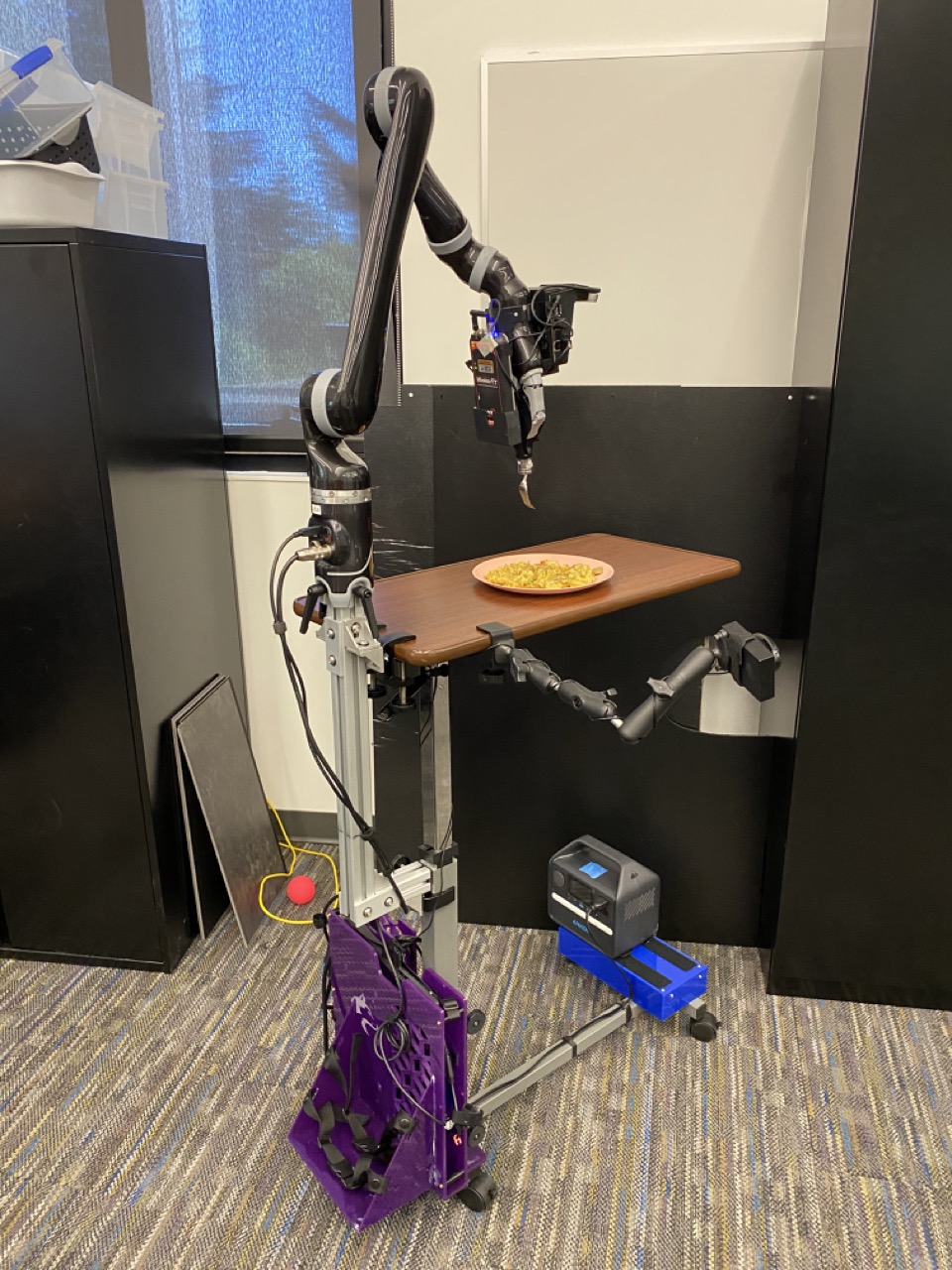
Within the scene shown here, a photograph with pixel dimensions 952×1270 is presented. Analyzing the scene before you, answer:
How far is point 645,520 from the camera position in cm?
210

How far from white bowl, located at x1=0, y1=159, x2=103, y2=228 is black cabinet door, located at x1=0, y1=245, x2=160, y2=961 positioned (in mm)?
81

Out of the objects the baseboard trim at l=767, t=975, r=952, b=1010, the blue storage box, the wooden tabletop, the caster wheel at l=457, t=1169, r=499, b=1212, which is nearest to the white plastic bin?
the wooden tabletop

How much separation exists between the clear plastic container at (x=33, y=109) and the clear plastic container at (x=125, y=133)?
0.14m

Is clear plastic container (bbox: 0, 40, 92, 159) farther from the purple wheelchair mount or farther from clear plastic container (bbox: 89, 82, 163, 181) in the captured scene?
the purple wheelchair mount

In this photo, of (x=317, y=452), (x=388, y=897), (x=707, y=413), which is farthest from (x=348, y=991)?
(x=707, y=413)

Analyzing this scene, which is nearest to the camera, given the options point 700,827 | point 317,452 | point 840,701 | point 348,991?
point 317,452

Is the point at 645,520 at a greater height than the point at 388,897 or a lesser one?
greater

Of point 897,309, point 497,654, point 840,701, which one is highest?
point 897,309

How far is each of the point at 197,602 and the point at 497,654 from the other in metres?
1.23

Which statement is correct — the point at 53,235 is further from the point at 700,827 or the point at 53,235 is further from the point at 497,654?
the point at 700,827

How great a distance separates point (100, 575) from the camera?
6.54ft

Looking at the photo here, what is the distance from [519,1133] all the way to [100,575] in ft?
4.63

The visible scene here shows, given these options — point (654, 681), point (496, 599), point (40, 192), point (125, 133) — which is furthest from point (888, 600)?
point (125, 133)

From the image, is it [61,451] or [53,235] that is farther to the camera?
[61,451]
